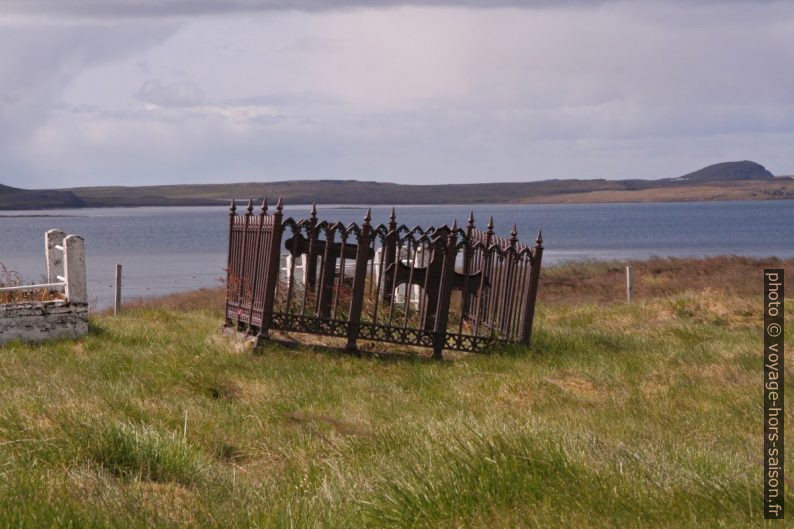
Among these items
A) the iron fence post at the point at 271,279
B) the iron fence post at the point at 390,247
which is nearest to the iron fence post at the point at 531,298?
the iron fence post at the point at 390,247

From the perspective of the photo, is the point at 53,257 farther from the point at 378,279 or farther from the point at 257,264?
the point at 378,279

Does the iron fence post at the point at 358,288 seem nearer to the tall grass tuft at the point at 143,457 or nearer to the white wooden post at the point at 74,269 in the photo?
the white wooden post at the point at 74,269

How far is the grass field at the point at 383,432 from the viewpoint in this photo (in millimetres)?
5250

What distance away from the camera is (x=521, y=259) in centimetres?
1437

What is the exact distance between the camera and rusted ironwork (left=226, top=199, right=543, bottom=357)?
13586 mm

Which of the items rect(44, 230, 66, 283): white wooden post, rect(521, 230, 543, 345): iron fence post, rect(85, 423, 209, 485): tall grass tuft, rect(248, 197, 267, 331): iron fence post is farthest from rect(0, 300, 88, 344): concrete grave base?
rect(85, 423, 209, 485): tall grass tuft

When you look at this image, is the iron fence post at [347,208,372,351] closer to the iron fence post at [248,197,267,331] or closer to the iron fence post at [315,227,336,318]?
the iron fence post at [315,227,336,318]

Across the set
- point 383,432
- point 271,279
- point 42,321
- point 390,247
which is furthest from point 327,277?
point 383,432

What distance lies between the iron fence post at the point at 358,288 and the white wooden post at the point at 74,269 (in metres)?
4.34

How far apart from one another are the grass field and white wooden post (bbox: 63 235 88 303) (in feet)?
2.35

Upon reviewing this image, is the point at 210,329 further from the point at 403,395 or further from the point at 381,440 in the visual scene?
the point at 381,440

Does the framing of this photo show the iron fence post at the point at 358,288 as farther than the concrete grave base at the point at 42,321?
No

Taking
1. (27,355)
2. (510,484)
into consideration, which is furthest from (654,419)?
(27,355)

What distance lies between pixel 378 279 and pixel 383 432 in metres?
6.51
